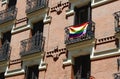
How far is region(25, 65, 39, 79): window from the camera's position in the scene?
1938cm

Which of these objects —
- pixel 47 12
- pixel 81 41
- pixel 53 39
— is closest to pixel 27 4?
pixel 47 12

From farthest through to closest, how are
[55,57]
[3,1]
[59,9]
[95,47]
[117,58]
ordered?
1. [3,1]
2. [59,9]
3. [55,57]
4. [95,47]
5. [117,58]

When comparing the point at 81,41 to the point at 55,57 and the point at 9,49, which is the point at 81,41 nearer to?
the point at 55,57

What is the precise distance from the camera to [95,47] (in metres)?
16.7

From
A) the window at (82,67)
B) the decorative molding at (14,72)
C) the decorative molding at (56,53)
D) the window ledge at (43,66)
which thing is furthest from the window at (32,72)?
the window at (82,67)

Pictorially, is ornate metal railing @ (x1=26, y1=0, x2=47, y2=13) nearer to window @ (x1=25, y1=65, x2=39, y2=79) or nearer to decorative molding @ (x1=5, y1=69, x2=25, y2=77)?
window @ (x1=25, y1=65, x2=39, y2=79)

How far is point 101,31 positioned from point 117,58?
1.98 metres

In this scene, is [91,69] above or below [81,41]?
below

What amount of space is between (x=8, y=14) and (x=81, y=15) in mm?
6706

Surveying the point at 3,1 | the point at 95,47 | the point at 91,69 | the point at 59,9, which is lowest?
the point at 91,69

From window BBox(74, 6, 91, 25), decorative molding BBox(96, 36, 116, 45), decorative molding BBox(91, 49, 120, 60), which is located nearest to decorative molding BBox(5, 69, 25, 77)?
window BBox(74, 6, 91, 25)

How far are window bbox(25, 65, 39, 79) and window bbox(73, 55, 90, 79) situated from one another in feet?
9.90

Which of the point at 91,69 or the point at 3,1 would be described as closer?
the point at 91,69

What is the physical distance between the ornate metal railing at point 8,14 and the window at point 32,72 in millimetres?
4579
